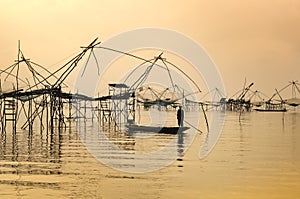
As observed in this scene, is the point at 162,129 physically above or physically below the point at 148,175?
above

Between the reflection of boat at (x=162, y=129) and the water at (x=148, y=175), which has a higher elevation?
the reflection of boat at (x=162, y=129)

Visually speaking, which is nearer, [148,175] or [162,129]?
[148,175]

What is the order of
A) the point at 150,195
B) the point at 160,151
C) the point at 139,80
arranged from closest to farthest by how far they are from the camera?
the point at 150,195 < the point at 160,151 < the point at 139,80

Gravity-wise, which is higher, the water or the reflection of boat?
the reflection of boat

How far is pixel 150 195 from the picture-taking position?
543 inches

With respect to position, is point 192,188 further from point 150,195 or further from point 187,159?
point 187,159

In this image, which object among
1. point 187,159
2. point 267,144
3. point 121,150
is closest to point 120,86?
point 267,144

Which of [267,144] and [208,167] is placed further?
[267,144]

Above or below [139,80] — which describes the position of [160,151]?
below

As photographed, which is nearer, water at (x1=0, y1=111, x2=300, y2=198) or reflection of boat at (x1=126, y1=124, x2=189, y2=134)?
water at (x1=0, y1=111, x2=300, y2=198)

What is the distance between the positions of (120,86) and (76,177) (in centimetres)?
3530

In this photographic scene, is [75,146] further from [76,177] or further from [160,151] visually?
[76,177]

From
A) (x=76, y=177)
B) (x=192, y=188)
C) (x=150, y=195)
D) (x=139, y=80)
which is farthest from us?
(x=139, y=80)

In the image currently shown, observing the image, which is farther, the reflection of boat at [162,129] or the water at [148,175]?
the reflection of boat at [162,129]
